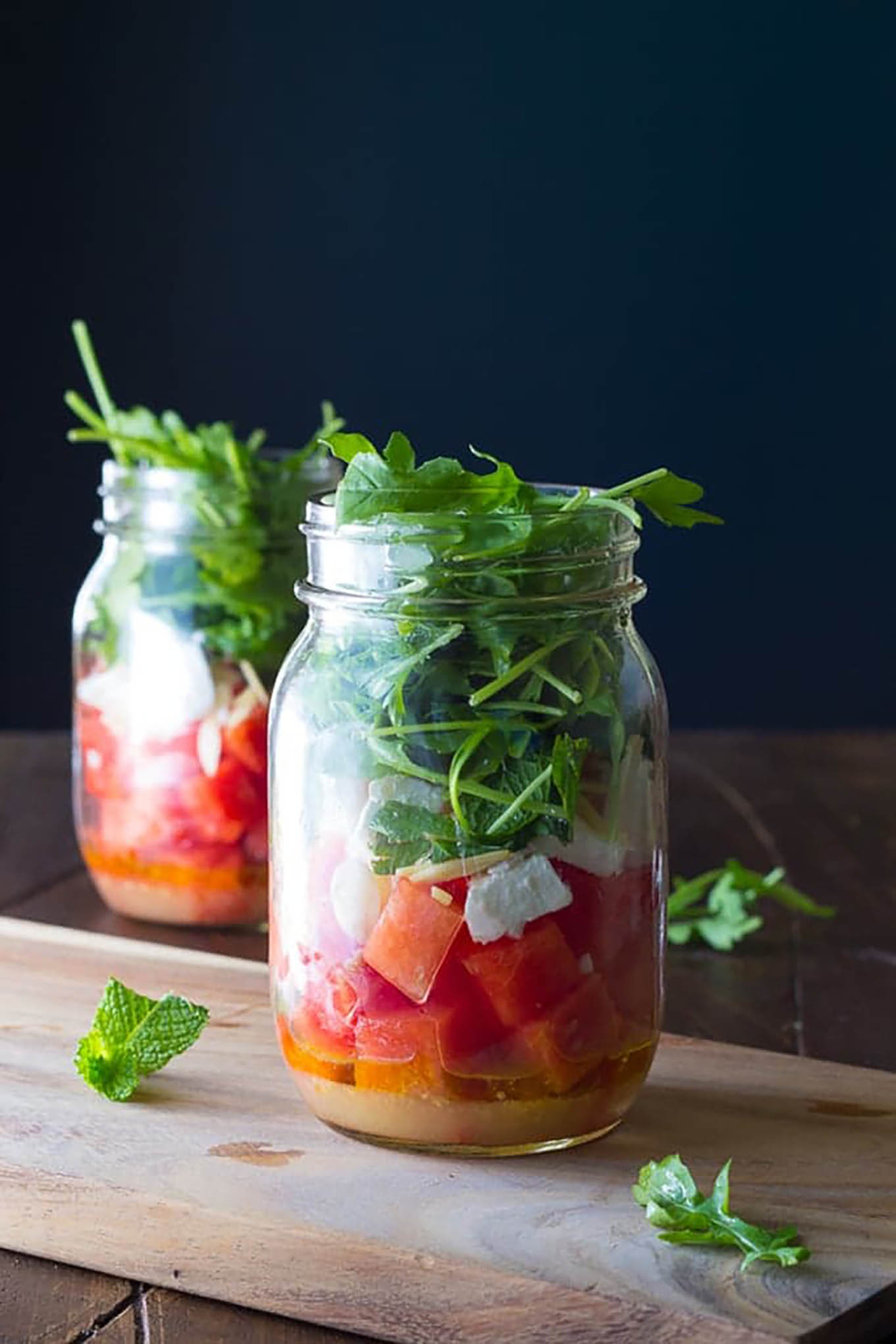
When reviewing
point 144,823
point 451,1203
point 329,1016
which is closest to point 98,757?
point 144,823

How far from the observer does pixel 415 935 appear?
3.83 feet

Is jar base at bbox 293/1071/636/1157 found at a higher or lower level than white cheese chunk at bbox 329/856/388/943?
lower

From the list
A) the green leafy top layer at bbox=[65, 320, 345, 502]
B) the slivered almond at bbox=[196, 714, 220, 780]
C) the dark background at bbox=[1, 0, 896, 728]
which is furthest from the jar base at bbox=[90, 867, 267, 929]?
the dark background at bbox=[1, 0, 896, 728]

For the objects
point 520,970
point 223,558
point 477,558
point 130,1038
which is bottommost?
point 130,1038

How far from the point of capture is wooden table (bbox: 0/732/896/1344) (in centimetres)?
110

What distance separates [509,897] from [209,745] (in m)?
0.73

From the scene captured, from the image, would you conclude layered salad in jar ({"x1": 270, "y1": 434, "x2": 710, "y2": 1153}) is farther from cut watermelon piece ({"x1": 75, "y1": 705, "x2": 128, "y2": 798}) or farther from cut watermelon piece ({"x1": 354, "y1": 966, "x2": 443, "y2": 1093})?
cut watermelon piece ({"x1": 75, "y1": 705, "x2": 128, "y2": 798})

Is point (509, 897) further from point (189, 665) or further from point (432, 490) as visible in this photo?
point (189, 665)

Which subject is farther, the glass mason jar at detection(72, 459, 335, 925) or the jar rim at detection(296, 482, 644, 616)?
the glass mason jar at detection(72, 459, 335, 925)

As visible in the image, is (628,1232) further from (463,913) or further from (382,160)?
(382,160)

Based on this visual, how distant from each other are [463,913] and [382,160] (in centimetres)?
269

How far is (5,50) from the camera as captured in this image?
3531mm

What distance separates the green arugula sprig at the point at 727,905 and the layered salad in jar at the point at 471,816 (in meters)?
0.62

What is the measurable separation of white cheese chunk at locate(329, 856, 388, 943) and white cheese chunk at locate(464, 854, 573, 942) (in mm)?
64
